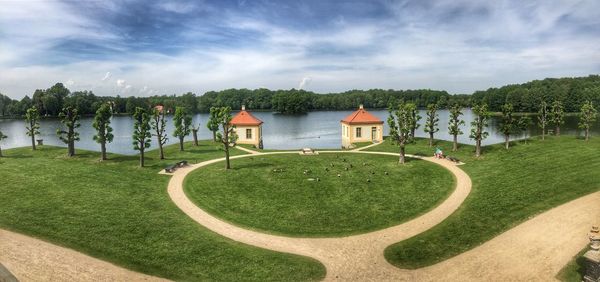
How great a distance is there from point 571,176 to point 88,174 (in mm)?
37201

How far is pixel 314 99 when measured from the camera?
170125 millimetres

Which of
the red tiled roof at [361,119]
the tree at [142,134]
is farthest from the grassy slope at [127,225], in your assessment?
the red tiled roof at [361,119]

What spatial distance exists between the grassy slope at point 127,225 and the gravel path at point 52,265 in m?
0.65

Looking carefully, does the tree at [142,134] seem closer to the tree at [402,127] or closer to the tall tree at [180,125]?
the tall tree at [180,125]

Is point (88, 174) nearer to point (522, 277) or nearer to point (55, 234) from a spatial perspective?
point (55, 234)

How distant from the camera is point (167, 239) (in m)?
19.2

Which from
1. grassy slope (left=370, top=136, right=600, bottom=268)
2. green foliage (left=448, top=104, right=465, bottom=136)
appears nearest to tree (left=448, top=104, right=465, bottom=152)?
green foliage (left=448, top=104, right=465, bottom=136)

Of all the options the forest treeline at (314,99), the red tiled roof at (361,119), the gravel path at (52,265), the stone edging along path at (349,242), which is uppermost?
the forest treeline at (314,99)

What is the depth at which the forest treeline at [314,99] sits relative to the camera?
353ft

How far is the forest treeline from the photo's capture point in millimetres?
107562

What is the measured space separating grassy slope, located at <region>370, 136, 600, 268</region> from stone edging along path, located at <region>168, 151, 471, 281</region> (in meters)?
0.70

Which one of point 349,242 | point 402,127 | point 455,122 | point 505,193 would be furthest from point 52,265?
point 455,122

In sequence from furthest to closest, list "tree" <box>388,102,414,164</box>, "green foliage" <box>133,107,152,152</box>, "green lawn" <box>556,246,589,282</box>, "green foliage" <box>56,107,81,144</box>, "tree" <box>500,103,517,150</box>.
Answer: "tree" <box>500,103,517,150</box> → "green foliage" <box>56,107,81,144</box> → "tree" <box>388,102,414,164</box> → "green foliage" <box>133,107,152,152</box> → "green lawn" <box>556,246,589,282</box>

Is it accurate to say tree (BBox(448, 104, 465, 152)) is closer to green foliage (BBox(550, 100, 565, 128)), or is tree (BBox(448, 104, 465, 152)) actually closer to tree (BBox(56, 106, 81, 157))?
green foliage (BBox(550, 100, 565, 128))
